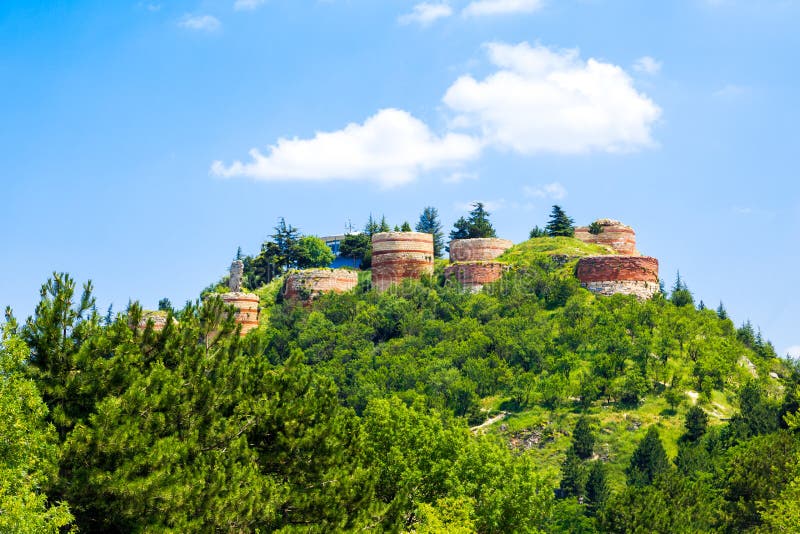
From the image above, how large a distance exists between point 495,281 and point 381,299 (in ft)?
20.5

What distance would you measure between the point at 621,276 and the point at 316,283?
1671cm

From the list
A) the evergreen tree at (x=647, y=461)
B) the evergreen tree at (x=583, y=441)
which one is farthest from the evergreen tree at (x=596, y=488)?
the evergreen tree at (x=583, y=441)

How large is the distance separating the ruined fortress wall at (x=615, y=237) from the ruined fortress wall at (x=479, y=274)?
7.02 m

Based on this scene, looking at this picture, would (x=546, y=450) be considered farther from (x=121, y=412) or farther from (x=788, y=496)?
(x=121, y=412)

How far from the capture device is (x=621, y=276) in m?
54.6

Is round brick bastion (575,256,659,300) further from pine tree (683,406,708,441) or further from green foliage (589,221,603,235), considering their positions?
pine tree (683,406,708,441)

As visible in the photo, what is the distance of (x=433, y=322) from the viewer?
2138 inches

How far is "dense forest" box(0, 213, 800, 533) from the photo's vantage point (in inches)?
788

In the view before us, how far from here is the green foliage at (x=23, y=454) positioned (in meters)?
17.2

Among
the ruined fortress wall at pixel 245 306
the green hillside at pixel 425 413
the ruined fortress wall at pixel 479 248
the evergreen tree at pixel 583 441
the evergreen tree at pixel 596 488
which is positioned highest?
the ruined fortress wall at pixel 479 248

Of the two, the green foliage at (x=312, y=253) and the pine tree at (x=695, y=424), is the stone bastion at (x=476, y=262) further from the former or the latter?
the pine tree at (x=695, y=424)

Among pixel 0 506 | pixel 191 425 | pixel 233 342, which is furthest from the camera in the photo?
pixel 233 342

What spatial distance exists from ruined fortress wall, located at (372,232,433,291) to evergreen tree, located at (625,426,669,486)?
19740 mm

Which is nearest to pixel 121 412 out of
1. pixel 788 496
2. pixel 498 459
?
pixel 498 459
